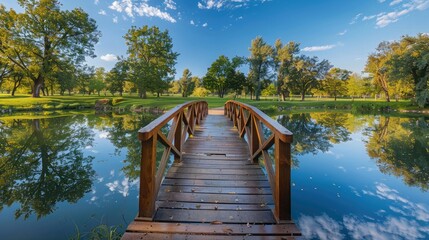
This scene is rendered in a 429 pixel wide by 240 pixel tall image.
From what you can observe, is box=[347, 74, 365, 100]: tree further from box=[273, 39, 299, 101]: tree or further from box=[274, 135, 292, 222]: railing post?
box=[274, 135, 292, 222]: railing post

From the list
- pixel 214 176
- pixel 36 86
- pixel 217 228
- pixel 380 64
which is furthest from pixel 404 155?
pixel 36 86

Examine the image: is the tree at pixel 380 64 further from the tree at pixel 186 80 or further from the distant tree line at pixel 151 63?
the tree at pixel 186 80

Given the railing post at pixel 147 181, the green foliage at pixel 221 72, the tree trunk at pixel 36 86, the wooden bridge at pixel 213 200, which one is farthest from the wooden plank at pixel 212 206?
the green foliage at pixel 221 72

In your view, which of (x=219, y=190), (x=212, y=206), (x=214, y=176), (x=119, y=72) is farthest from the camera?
(x=119, y=72)

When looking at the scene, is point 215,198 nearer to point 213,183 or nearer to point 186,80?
point 213,183

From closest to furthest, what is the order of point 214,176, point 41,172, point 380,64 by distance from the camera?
point 214,176
point 41,172
point 380,64

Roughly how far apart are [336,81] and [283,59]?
17848mm

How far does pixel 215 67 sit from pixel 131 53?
54.1ft

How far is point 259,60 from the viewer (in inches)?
1535

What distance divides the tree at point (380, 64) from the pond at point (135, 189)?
108ft

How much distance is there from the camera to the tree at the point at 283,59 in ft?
127

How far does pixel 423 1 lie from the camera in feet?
78.3

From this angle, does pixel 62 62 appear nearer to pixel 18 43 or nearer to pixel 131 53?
pixel 18 43

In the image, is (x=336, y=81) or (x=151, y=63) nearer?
(x=151, y=63)
